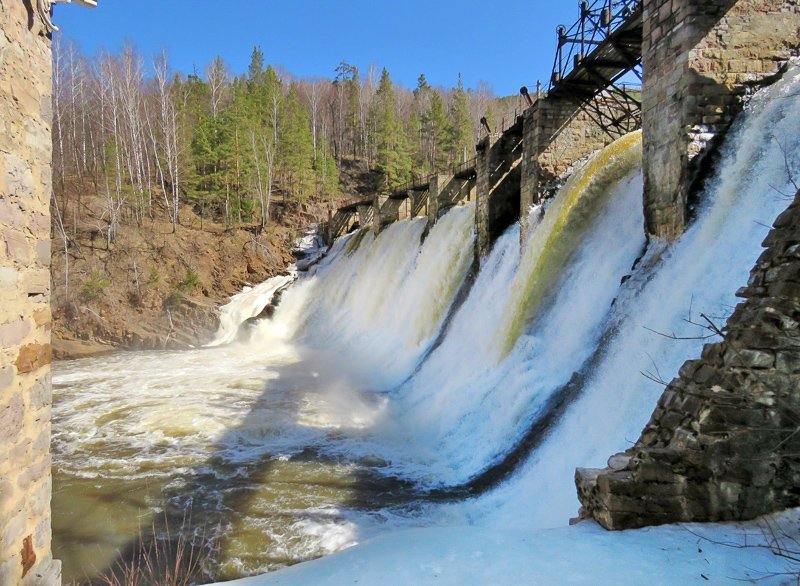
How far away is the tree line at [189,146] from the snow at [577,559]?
2658cm

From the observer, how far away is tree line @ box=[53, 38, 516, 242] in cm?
2944

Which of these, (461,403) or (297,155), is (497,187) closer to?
(461,403)

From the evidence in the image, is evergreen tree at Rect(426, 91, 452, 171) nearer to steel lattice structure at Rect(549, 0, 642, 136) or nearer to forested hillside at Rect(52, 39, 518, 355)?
forested hillside at Rect(52, 39, 518, 355)

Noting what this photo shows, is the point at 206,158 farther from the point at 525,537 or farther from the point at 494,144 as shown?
the point at 525,537

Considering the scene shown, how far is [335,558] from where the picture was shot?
13.4 ft

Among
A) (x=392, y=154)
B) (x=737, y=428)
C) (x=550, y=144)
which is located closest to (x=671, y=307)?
(x=737, y=428)

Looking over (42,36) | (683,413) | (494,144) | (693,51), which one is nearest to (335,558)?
(683,413)

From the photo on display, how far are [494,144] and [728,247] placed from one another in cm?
945

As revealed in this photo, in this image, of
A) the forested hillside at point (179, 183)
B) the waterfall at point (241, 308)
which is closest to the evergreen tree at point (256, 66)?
the forested hillside at point (179, 183)

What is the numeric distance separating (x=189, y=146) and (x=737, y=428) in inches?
1393

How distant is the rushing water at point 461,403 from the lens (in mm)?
5848

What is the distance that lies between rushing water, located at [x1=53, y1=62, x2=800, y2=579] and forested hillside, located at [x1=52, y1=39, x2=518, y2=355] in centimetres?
892

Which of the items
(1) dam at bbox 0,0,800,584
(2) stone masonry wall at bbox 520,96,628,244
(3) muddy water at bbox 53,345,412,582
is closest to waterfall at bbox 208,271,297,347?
(3) muddy water at bbox 53,345,412,582

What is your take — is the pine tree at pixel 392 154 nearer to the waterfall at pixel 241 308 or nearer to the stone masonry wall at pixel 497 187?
the waterfall at pixel 241 308
